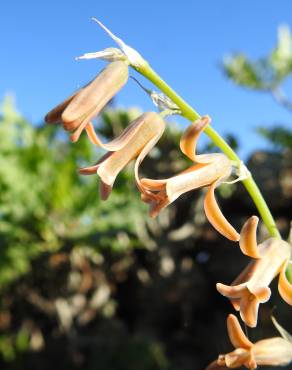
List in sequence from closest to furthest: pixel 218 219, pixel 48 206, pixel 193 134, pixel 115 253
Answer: pixel 193 134
pixel 218 219
pixel 48 206
pixel 115 253

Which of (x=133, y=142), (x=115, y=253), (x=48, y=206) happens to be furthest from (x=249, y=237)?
(x=115, y=253)

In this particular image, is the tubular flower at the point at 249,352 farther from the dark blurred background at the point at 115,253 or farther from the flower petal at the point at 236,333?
the dark blurred background at the point at 115,253

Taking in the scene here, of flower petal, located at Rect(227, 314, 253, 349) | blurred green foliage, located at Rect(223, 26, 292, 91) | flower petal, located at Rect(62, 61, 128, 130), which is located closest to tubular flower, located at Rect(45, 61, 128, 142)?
flower petal, located at Rect(62, 61, 128, 130)

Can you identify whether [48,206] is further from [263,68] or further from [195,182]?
[195,182]

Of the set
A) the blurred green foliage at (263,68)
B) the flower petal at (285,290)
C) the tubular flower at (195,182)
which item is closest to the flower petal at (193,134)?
the tubular flower at (195,182)

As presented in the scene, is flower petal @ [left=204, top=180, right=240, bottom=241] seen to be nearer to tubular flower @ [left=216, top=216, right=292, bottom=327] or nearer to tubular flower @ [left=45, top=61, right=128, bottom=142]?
tubular flower @ [left=216, top=216, right=292, bottom=327]

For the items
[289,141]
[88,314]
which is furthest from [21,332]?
[289,141]
